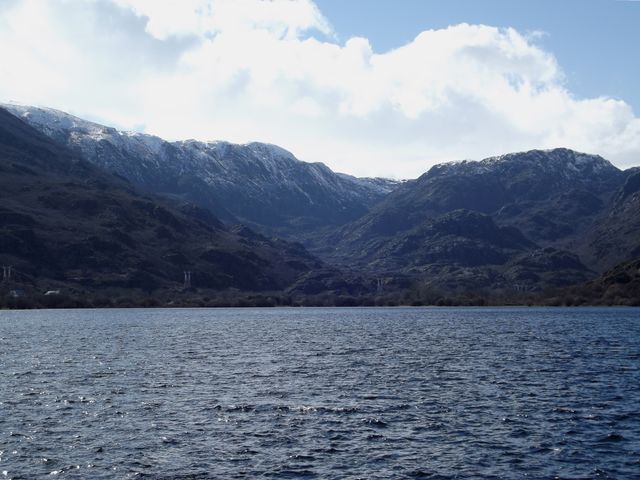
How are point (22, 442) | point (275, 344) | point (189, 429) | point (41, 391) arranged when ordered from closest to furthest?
1. point (22, 442)
2. point (189, 429)
3. point (41, 391)
4. point (275, 344)

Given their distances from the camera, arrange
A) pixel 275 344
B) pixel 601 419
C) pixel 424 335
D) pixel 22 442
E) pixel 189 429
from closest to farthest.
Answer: pixel 22 442 < pixel 189 429 < pixel 601 419 < pixel 275 344 < pixel 424 335

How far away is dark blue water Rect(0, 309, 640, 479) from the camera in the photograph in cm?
5147

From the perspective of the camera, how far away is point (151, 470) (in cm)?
5000

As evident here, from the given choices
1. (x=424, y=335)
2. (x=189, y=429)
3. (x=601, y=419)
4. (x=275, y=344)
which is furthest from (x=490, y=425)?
(x=424, y=335)

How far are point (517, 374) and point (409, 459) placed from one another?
4987cm

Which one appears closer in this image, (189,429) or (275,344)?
(189,429)

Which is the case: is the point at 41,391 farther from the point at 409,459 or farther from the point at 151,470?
the point at 409,459

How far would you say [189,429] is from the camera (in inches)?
2467

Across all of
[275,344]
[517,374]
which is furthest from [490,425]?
[275,344]

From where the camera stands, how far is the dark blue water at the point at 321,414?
51.5 m

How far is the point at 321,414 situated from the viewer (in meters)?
69.8

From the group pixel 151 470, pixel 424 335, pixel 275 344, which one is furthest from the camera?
pixel 424 335

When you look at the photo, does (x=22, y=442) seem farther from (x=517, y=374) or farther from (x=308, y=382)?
(x=517, y=374)

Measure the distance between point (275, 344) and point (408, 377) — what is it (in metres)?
61.2
